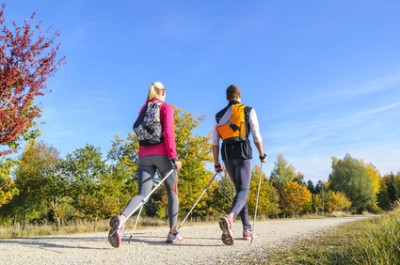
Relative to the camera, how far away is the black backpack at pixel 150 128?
5520 mm

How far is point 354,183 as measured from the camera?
6256cm

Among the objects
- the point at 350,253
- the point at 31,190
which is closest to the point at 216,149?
the point at 350,253

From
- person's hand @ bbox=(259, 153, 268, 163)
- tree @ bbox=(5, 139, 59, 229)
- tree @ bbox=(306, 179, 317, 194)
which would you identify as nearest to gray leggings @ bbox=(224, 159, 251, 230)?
person's hand @ bbox=(259, 153, 268, 163)

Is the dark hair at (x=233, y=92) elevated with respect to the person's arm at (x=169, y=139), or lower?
elevated

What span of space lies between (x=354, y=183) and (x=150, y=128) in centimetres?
6459

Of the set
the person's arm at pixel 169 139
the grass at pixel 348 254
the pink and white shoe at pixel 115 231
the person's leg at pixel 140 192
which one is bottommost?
the grass at pixel 348 254

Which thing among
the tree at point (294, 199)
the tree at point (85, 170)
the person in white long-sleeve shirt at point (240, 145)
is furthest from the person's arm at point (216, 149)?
the tree at point (294, 199)

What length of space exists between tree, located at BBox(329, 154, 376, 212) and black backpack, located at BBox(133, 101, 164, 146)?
63.9m

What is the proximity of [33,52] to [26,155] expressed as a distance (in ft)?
97.8

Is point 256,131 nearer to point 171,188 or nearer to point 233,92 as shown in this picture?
point 233,92

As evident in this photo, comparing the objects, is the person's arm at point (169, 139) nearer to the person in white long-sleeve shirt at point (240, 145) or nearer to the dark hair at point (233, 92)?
the person in white long-sleeve shirt at point (240, 145)

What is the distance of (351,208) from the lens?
203 feet

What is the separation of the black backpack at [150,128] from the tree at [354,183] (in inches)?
2515

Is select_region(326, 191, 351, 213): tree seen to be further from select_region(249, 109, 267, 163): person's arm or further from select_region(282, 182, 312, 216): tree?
select_region(249, 109, 267, 163): person's arm
